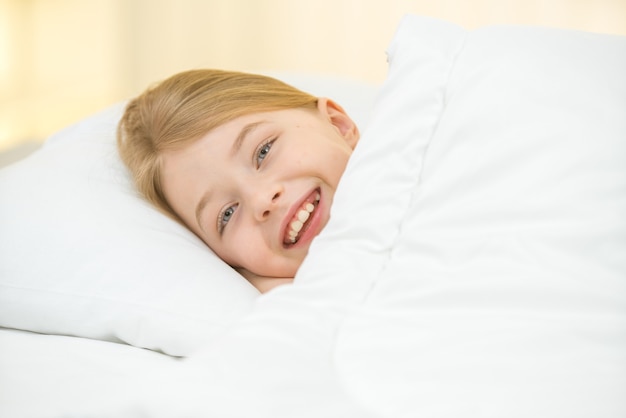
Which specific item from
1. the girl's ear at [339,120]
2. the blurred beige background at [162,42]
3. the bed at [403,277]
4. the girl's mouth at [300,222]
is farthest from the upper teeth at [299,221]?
the blurred beige background at [162,42]

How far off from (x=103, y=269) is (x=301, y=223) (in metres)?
0.26

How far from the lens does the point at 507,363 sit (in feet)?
1.97

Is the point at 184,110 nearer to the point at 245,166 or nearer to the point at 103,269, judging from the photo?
the point at 245,166

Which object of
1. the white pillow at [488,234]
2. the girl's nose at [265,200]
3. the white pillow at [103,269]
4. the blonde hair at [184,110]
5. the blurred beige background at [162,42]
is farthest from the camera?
the blurred beige background at [162,42]

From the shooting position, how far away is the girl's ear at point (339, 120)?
129 centimetres

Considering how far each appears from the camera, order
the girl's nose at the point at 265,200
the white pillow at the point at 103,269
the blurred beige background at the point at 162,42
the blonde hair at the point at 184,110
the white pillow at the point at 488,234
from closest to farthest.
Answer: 1. the white pillow at the point at 488,234
2. the white pillow at the point at 103,269
3. the girl's nose at the point at 265,200
4. the blonde hair at the point at 184,110
5. the blurred beige background at the point at 162,42

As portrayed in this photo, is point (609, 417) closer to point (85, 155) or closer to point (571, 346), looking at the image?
point (571, 346)

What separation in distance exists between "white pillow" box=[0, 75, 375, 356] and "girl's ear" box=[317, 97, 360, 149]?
0.30 metres

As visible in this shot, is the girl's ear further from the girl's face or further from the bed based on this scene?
the bed

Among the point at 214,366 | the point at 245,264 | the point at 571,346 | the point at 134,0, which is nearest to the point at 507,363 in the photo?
the point at 571,346

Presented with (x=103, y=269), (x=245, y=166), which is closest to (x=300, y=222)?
(x=245, y=166)

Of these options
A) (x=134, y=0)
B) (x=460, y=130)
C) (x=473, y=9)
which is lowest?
(x=134, y=0)

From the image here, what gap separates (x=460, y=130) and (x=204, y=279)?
361mm

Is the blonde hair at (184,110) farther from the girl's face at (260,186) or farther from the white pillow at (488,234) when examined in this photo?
the white pillow at (488,234)
